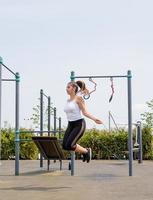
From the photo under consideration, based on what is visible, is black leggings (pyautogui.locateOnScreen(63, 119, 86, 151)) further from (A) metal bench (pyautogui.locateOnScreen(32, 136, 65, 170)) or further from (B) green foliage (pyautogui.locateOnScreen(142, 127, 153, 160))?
(B) green foliage (pyautogui.locateOnScreen(142, 127, 153, 160))

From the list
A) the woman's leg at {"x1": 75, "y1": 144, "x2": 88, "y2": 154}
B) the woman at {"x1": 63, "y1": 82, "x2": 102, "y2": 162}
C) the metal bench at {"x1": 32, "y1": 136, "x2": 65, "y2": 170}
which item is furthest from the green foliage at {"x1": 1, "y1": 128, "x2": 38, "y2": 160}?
the woman at {"x1": 63, "y1": 82, "x2": 102, "y2": 162}

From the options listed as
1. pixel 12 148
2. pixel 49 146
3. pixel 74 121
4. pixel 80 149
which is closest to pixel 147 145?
pixel 12 148

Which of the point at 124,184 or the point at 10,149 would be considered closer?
the point at 124,184

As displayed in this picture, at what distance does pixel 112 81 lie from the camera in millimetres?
10641

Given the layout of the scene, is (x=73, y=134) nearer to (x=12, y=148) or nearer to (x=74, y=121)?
(x=74, y=121)

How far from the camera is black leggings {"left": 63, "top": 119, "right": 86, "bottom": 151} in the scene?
770cm

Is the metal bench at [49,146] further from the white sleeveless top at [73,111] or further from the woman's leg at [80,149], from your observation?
the white sleeveless top at [73,111]

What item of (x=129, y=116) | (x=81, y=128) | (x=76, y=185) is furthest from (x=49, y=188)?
(x=129, y=116)

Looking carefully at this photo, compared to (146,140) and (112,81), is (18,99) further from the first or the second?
(146,140)

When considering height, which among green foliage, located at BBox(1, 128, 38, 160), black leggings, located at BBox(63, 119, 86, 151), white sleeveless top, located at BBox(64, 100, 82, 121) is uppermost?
white sleeveless top, located at BBox(64, 100, 82, 121)

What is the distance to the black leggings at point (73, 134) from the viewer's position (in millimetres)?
7699

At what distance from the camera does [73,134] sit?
25.3ft

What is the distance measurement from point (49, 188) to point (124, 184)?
122 centimetres

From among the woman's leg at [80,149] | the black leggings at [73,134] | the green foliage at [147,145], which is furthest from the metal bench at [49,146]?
the green foliage at [147,145]
